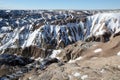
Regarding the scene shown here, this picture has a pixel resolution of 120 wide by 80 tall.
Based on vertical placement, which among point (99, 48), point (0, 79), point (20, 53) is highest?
point (99, 48)

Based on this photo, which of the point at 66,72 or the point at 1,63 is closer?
the point at 66,72

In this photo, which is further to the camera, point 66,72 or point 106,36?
point 106,36

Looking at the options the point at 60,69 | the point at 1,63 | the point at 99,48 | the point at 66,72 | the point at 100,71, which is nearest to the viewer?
the point at 100,71

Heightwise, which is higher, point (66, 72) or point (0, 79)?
point (66, 72)

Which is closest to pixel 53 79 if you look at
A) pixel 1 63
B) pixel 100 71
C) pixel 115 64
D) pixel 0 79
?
pixel 100 71

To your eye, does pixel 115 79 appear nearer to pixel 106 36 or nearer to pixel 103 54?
pixel 103 54

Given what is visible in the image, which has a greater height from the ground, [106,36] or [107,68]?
[107,68]

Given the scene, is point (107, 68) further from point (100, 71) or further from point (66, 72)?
point (66, 72)

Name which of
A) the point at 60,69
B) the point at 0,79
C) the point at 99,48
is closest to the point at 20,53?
the point at 0,79

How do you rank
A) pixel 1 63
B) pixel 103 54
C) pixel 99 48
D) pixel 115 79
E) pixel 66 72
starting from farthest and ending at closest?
pixel 1 63, pixel 99 48, pixel 103 54, pixel 66 72, pixel 115 79
